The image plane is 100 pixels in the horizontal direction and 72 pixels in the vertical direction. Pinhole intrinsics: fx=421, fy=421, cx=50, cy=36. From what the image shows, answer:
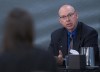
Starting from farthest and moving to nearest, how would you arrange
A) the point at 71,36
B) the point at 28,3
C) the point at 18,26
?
the point at 28,3 < the point at 71,36 < the point at 18,26

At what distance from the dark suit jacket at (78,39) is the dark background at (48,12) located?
16.0 inches

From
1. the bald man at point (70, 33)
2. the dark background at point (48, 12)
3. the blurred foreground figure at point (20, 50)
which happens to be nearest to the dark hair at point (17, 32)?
the blurred foreground figure at point (20, 50)

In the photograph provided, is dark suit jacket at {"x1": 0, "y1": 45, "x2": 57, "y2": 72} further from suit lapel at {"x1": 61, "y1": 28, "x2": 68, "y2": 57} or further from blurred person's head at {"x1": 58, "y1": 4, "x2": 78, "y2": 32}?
blurred person's head at {"x1": 58, "y1": 4, "x2": 78, "y2": 32}

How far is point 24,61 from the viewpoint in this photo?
212 cm

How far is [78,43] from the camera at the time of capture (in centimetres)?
442

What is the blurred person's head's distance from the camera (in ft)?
15.4

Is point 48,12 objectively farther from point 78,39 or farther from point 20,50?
point 20,50

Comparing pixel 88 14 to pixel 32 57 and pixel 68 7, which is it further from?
pixel 32 57

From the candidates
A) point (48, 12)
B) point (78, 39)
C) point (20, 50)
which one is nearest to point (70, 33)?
point (78, 39)

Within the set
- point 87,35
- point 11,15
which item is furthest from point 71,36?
point 11,15

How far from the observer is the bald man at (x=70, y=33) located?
174 inches

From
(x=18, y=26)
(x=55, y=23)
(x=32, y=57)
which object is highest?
(x=55, y=23)

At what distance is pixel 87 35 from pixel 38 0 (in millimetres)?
923

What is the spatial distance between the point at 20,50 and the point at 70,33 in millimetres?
2499
